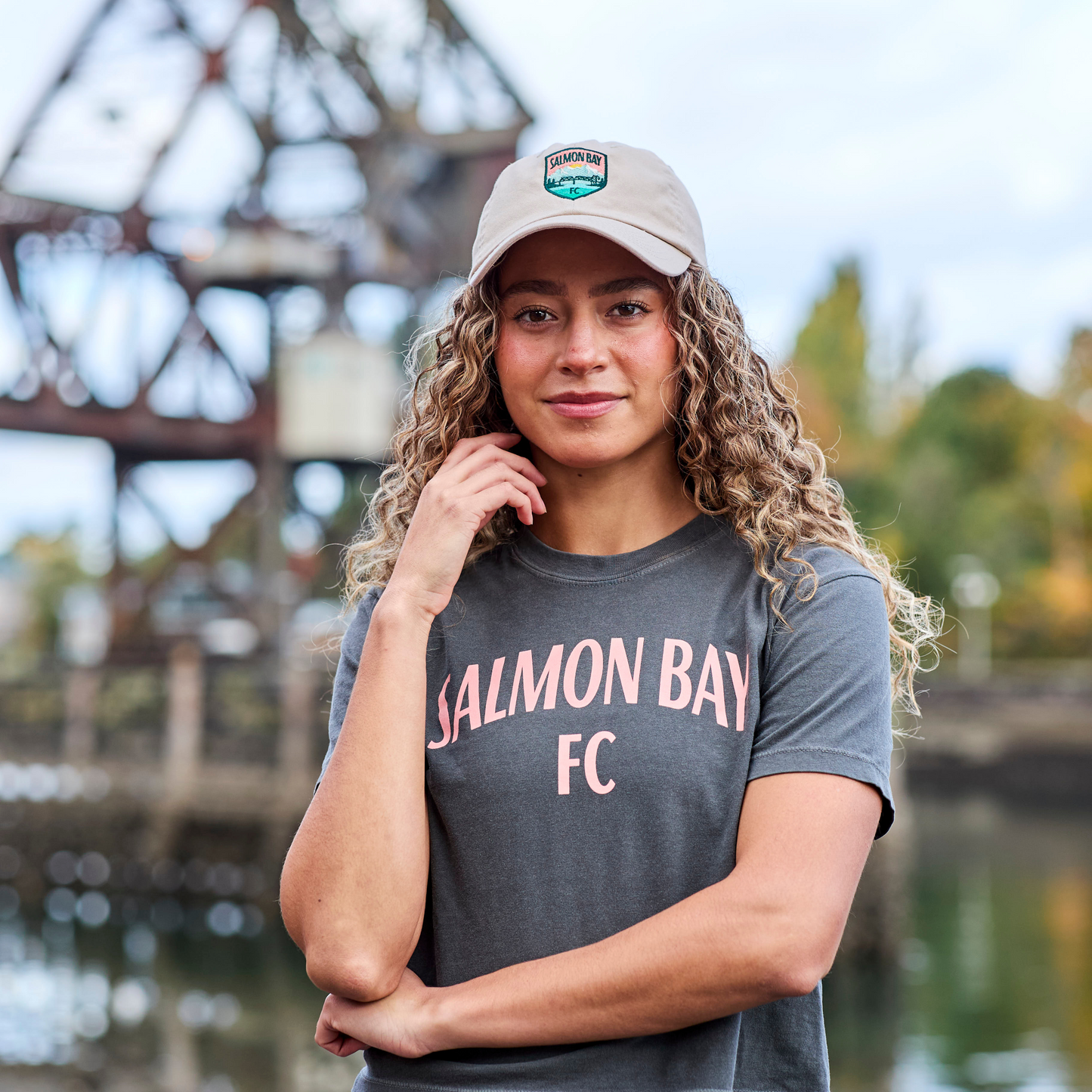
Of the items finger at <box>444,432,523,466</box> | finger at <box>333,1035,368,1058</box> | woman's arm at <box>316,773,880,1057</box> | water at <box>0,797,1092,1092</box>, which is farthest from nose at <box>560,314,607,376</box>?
water at <box>0,797,1092,1092</box>

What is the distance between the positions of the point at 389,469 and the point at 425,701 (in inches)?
23.2

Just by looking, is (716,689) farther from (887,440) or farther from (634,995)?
(887,440)

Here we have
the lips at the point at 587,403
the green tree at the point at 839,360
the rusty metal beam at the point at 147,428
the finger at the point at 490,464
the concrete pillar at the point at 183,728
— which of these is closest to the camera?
the lips at the point at 587,403

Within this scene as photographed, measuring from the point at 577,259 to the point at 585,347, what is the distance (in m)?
0.13

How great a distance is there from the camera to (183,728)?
823 inches

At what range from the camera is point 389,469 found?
2.42 m

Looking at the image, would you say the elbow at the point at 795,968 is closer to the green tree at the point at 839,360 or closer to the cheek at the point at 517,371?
the cheek at the point at 517,371

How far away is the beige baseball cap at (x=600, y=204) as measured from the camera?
1.89 meters

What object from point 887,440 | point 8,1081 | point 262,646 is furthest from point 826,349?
point 8,1081

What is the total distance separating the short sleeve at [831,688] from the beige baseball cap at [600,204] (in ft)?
1.66

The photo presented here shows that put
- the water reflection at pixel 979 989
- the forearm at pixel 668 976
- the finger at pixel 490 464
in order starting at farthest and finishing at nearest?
1. the water reflection at pixel 979 989
2. the finger at pixel 490 464
3. the forearm at pixel 668 976

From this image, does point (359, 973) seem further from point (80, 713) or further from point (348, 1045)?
point (80, 713)

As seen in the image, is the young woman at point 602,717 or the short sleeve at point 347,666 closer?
the young woman at point 602,717

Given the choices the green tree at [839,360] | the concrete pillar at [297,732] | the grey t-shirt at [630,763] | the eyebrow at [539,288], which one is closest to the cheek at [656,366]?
the eyebrow at [539,288]
